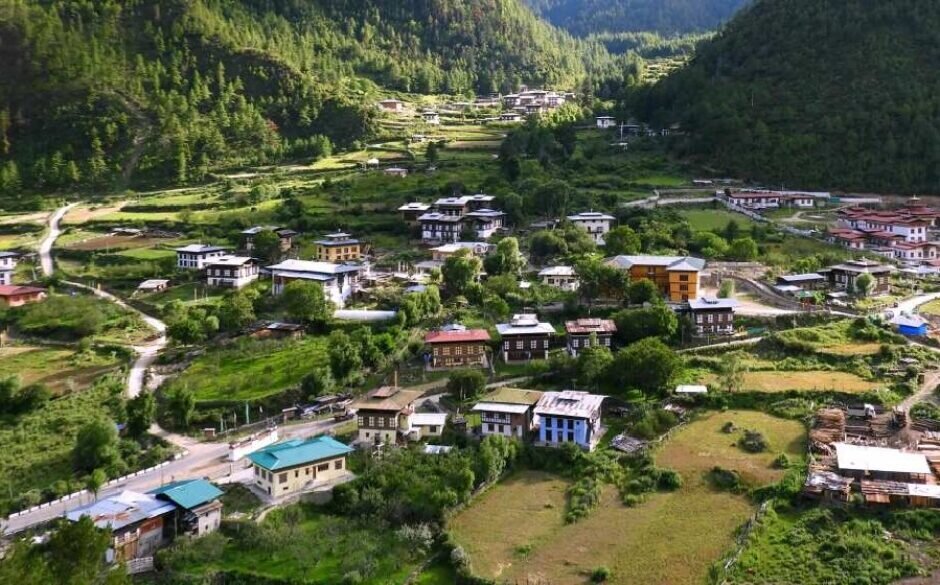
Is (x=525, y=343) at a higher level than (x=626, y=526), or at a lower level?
higher

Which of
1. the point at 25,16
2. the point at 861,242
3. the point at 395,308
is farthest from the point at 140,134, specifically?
the point at 861,242

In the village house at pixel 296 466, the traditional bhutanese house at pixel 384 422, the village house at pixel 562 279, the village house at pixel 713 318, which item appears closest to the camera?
the village house at pixel 296 466

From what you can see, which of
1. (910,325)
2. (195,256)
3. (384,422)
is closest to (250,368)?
(384,422)

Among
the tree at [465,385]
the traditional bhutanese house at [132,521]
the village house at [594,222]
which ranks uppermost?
the village house at [594,222]

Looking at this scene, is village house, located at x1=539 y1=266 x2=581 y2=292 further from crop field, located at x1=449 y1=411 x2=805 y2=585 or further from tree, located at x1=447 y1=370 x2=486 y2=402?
crop field, located at x1=449 y1=411 x2=805 y2=585

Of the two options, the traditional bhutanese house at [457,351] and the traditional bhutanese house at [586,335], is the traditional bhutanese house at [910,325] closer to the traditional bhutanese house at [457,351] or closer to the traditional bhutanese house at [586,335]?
the traditional bhutanese house at [586,335]

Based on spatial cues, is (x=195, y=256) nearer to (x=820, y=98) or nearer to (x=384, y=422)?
(x=384, y=422)

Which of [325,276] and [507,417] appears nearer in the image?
[507,417]

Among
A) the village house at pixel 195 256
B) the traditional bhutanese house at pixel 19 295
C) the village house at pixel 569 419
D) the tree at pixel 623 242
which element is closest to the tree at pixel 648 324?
the village house at pixel 569 419
